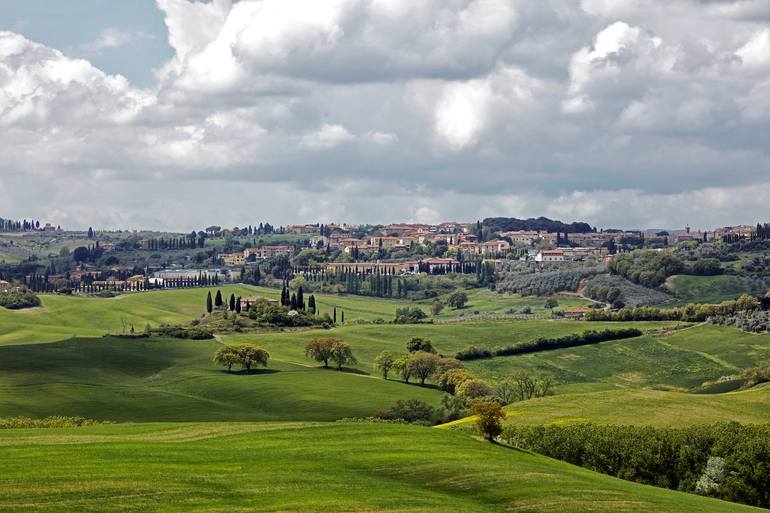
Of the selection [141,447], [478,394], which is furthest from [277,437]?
[478,394]

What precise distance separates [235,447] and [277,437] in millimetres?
Answer: 5708

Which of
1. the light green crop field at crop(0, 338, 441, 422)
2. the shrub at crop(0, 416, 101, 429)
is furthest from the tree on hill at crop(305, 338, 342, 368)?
the shrub at crop(0, 416, 101, 429)

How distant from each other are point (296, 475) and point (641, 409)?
212 ft

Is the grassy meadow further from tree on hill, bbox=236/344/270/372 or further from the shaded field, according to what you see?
the shaded field

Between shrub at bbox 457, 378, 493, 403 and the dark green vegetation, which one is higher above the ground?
the dark green vegetation

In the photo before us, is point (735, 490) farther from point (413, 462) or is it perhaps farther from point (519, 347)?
point (519, 347)

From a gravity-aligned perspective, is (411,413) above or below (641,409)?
below

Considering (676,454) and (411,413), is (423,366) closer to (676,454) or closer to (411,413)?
(411,413)

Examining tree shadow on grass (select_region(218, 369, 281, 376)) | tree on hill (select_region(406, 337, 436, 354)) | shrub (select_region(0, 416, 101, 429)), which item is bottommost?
tree shadow on grass (select_region(218, 369, 281, 376))

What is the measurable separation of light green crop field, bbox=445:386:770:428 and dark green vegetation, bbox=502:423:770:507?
1326 centimetres

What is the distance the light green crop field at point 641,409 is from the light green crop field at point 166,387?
22.3m

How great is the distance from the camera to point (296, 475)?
209ft

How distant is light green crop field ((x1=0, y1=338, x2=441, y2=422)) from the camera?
126 meters

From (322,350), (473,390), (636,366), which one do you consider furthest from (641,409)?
(636,366)
